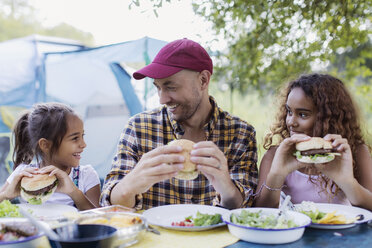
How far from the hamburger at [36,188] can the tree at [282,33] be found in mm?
2513

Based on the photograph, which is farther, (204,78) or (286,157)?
(204,78)

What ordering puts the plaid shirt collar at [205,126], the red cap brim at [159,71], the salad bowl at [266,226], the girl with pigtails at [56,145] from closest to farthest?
the salad bowl at [266,226]
the red cap brim at [159,71]
the plaid shirt collar at [205,126]
the girl with pigtails at [56,145]

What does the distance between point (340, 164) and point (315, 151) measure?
195 millimetres

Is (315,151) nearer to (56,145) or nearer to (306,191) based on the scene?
(306,191)

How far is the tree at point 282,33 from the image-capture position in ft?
16.5

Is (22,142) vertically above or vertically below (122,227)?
above

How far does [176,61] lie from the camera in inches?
110

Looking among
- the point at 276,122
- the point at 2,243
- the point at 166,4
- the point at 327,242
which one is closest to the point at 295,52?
the point at 166,4

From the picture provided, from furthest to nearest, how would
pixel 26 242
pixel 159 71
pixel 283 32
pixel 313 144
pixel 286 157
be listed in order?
pixel 283 32 → pixel 159 71 → pixel 286 157 → pixel 313 144 → pixel 26 242

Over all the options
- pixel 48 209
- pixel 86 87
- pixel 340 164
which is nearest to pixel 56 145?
pixel 48 209

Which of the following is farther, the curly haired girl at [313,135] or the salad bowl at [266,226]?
the curly haired girl at [313,135]

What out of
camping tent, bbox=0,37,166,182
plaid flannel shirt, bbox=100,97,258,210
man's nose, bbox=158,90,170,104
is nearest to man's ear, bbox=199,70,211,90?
plaid flannel shirt, bbox=100,97,258,210

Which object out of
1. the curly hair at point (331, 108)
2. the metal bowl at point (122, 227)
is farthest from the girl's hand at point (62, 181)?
the curly hair at point (331, 108)

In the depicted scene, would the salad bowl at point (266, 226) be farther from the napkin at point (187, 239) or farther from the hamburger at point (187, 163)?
the hamburger at point (187, 163)
